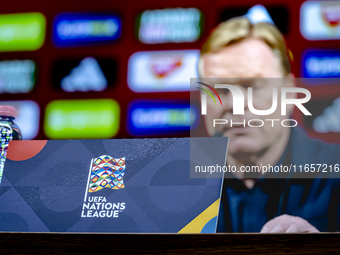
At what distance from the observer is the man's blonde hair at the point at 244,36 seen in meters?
1.64

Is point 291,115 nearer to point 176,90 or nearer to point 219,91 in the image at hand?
point 219,91

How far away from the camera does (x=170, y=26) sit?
1964 mm

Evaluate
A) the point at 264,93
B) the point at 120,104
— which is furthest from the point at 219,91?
the point at 120,104

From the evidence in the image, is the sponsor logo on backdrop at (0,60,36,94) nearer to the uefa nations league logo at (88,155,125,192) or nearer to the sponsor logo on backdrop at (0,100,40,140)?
the sponsor logo on backdrop at (0,100,40,140)

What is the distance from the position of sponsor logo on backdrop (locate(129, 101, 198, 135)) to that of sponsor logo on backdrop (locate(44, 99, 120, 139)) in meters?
0.11

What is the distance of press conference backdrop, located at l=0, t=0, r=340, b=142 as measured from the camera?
1.86 m

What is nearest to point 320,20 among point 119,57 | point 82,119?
point 119,57

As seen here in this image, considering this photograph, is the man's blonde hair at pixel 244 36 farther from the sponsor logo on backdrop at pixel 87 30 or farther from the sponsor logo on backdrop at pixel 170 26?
the sponsor logo on backdrop at pixel 87 30

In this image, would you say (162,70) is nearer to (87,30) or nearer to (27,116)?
(87,30)

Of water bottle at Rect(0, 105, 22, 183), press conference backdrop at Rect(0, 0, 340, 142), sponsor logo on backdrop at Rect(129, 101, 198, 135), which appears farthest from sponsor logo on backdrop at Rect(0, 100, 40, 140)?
water bottle at Rect(0, 105, 22, 183)

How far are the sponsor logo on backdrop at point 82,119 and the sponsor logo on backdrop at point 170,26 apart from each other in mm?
460

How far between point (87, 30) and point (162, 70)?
0.55 metres

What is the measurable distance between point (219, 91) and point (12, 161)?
0.38m

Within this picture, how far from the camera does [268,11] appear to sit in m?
1.90
